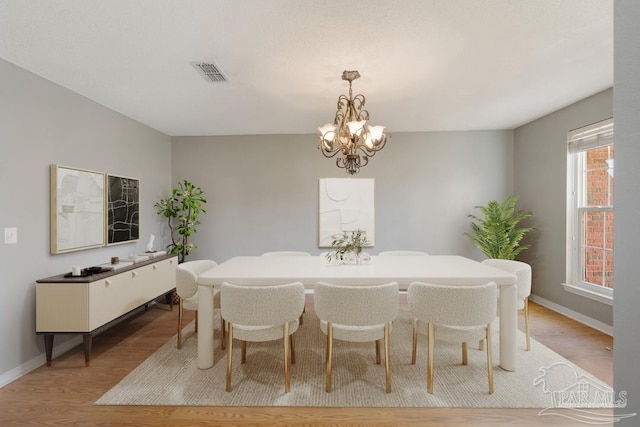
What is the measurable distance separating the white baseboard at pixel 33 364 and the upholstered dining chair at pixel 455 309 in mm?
3211

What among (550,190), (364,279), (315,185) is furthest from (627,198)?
(315,185)

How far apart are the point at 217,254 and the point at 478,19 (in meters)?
4.45

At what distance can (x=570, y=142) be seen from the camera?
3.66 meters

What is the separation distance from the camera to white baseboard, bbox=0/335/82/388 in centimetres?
234

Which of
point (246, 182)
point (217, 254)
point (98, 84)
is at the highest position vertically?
point (98, 84)

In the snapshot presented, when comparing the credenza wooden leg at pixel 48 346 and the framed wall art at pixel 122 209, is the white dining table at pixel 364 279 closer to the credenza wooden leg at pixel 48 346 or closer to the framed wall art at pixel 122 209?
the credenza wooden leg at pixel 48 346

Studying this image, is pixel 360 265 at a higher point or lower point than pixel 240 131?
lower

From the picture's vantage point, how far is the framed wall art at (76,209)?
275 cm

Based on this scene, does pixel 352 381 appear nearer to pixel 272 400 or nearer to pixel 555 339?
pixel 272 400

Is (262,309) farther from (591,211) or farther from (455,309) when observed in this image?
(591,211)

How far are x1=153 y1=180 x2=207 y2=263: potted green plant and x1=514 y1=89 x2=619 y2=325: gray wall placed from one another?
189 inches

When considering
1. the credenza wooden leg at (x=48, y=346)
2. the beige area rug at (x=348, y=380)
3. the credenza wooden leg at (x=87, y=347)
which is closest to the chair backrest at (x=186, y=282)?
the beige area rug at (x=348, y=380)

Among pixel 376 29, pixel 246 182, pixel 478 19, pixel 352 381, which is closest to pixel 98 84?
pixel 246 182

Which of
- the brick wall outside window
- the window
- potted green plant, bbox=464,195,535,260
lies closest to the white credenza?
potted green plant, bbox=464,195,535,260
